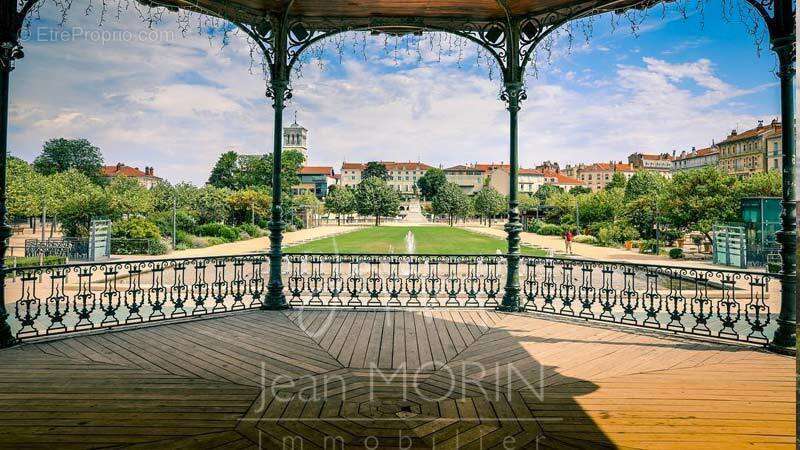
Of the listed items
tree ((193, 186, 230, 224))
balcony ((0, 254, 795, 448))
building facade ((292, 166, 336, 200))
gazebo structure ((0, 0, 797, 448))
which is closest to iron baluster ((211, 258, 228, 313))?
gazebo structure ((0, 0, 797, 448))

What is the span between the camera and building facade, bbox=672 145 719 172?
3773 inches

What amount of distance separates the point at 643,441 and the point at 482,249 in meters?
25.5

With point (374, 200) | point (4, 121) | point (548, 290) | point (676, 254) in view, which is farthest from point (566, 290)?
point (374, 200)

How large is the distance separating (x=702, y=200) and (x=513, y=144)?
2195 centimetres

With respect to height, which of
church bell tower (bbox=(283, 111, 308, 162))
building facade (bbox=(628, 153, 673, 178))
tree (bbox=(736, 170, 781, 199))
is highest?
church bell tower (bbox=(283, 111, 308, 162))

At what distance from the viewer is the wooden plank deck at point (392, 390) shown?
3221 millimetres

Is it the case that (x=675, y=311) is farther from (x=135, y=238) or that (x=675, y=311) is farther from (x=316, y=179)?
(x=316, y=179)

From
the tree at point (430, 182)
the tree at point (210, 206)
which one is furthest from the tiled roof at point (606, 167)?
the tree at point (210, 206)

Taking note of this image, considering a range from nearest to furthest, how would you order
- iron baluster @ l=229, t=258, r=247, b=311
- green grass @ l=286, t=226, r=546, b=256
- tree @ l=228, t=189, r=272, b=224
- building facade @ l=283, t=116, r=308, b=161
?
iron baluster @ l=229, t=258, r=247, b=311, green grass @ l=286, t=226, r=546, b=256, tree @ l=228, t=189, r=272, b=224, building facade @ l=283, t=116, r=308, b=161

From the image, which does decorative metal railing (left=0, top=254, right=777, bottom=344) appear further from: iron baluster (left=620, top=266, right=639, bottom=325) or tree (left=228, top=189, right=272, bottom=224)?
tree (left=228, top=189, right=272, bottom=224)

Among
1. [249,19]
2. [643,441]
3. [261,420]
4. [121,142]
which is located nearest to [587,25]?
[249,19]

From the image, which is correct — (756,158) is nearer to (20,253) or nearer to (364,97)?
(364,97)

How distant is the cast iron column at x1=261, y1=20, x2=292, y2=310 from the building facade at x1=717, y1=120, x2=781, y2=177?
79241mm

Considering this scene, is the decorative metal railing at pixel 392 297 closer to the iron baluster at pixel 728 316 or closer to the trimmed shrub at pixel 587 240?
the iron baluster at pixel 728 316
